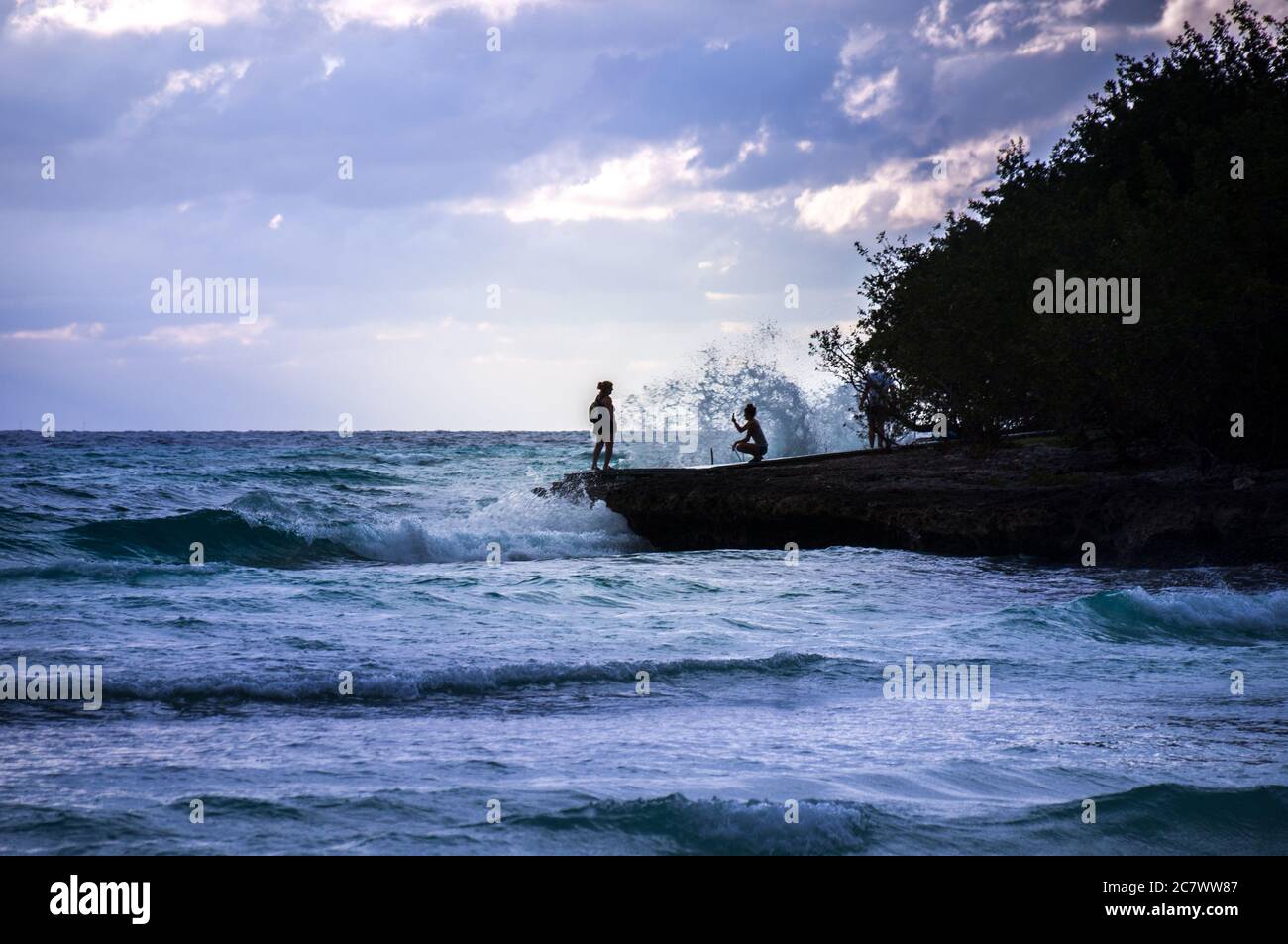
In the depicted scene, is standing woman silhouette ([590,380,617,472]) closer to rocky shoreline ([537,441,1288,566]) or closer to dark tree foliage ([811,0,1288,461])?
rocky shoreline ([537,441,1288,566])

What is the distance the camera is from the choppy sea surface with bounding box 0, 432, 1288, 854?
16.1 feet

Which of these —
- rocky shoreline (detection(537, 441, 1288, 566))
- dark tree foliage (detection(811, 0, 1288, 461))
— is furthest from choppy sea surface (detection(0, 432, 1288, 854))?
dark tree foliage (detection(811, 0, 1288, 461))

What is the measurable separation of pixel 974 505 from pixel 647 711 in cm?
1007

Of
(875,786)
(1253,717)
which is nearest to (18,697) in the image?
(875,786)

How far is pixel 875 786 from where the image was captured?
5.55m

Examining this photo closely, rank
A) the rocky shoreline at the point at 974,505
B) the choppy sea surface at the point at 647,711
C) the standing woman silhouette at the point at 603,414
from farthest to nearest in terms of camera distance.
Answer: the standing woman silhouette at the point at 603,414, the rocky shoreline at the point at 974,505, the choppy sea surface at the point at 647,711

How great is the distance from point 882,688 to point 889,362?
16306mm

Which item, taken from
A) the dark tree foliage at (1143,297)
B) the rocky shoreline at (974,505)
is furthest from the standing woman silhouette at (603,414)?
the dark tree foliage at (1143,297)

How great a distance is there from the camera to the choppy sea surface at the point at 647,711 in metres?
4.91

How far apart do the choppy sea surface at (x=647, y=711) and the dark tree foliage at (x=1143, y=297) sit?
341 centimetres

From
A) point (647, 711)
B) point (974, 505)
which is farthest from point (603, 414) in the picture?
point (647, 711)

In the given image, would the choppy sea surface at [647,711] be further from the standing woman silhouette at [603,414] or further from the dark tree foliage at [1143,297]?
the standing woman silhouette at [603,414]

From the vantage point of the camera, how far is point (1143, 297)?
610 inches

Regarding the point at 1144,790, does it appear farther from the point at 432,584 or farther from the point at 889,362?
the point at 889,362
